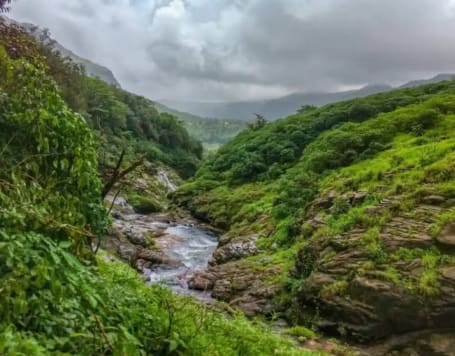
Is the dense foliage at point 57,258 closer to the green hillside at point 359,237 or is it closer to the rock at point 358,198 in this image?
the green hillside at point 359,237

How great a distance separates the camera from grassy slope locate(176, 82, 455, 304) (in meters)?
18.6

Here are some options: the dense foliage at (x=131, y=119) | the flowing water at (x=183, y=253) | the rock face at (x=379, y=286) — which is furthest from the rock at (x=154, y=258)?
the dense foliage at (x=131, y=119)

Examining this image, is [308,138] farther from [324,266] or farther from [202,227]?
[324,266]

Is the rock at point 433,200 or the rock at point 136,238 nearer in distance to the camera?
the rock at point 433,200

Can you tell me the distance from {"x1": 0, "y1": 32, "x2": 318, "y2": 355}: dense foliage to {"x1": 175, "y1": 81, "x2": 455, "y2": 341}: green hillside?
7.62 metres

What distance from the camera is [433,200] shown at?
16.8 metres

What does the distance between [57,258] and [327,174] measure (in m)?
26.2

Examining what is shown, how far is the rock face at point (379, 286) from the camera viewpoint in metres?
13.0

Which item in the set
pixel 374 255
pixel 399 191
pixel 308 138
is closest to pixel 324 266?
pixel 374 255

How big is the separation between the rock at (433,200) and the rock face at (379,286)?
0.37 m

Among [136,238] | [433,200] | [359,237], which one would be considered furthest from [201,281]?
[433,200]

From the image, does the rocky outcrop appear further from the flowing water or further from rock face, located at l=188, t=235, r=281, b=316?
the flowing water

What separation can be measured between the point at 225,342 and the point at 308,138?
39768 millimetres

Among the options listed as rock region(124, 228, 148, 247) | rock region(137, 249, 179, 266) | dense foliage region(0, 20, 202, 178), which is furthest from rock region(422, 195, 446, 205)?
dense foliage region(0, 20, 202, 178)
